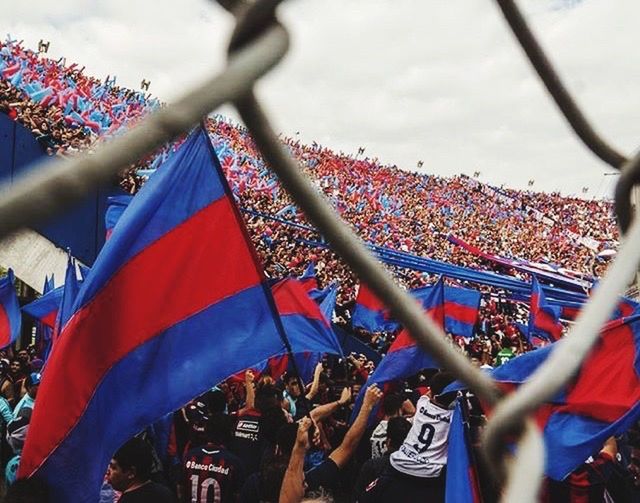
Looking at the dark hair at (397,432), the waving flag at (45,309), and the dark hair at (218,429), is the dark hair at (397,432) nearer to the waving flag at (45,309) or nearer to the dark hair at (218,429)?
the dark hair at (218,429)

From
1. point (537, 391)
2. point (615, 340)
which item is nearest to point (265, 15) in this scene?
point (537, 391)

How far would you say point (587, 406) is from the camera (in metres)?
3.02

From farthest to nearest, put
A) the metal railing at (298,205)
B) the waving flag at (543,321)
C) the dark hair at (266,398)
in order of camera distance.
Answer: the waving flag at (543,321)
the dark hair at (266,398)
the metal railing at (298,205)

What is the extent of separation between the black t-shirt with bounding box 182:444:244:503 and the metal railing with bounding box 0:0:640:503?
324cm

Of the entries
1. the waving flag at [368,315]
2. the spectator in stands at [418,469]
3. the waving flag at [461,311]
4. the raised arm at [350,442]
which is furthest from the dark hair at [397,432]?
the waving flag at [368,315]

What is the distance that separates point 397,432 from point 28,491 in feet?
6.77

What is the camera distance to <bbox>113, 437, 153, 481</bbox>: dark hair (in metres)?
3.06

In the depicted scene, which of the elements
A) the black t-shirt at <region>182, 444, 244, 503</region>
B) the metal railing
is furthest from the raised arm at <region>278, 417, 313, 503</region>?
the metal railing

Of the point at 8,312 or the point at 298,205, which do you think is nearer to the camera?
the point at 298,205

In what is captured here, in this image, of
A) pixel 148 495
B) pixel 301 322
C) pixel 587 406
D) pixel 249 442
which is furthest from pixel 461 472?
pixel 301 322

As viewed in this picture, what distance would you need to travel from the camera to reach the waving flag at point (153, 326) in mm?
2318

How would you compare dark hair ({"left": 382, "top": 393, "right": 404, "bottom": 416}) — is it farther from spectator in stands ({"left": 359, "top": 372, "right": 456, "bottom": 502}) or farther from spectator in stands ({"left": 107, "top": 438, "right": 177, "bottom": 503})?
spectator in stands ({"left": 107, "top": 438, "right": 177, "bottom": 503})

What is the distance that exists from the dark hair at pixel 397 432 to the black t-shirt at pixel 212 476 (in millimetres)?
786

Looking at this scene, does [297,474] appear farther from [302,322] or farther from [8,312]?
[8,312]
